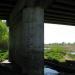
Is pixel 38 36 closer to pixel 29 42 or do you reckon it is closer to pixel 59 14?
pixel 29 42

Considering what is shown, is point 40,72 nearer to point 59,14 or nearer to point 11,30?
point 59,14

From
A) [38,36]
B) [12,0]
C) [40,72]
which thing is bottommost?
[40,72]

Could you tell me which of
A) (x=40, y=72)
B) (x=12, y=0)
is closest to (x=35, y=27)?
(x=40, y=72)

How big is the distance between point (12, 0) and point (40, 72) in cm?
758

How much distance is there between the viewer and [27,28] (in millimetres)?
18953

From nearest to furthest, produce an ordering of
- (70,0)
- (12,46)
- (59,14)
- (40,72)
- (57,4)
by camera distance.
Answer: (40,72), (70,0), (57,4), (59,14), (12,46)

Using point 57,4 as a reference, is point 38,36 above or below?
below

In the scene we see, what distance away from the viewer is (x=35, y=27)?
742 inches

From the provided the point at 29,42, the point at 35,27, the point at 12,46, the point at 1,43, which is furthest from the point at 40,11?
the point at 1,43

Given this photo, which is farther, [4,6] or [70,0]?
[4,6]

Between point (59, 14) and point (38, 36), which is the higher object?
point (59, 14)

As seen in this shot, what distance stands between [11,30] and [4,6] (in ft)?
26.6

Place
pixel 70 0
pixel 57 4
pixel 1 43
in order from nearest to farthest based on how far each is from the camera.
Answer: pixel 70 0, pixel 57 4, pixel 1 43

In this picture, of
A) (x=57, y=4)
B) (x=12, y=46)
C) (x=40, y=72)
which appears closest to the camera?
(x=40, y=72)
